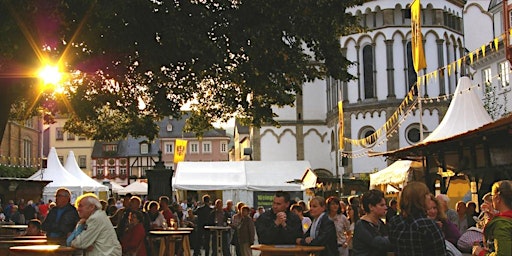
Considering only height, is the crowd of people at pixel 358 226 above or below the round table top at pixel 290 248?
above

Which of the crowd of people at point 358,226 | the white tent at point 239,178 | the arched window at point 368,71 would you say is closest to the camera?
the crowd of people at point 358,226

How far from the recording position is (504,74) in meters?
38.4

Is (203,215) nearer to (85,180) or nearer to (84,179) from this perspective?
(85,180)

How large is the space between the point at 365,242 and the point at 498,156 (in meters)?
10.3

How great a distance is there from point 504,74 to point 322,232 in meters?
31.7

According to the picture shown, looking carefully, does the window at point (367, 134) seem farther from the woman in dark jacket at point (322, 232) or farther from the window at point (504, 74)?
the woman in dark jacket at point (322, 232)

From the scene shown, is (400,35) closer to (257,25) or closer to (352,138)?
(352,138)

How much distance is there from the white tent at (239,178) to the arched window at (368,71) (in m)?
11.1

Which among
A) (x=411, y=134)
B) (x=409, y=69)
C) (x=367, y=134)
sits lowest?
(x=411, y=134)

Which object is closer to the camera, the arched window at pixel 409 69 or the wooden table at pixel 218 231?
the wooden table at pixel 218 231

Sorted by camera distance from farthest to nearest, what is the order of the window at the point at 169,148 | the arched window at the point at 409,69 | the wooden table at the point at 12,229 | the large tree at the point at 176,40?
the window at the point at 169,148
the arched window at the point at 409,69
the wooden table at the point at 12,229
the large tree at the point at 176,40

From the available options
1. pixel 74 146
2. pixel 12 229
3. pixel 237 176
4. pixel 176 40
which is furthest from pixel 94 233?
pixel 74 146

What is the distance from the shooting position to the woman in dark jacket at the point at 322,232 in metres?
9.23

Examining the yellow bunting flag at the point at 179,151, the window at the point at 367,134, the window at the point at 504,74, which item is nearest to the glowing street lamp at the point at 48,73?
the window at the point at 504,74
